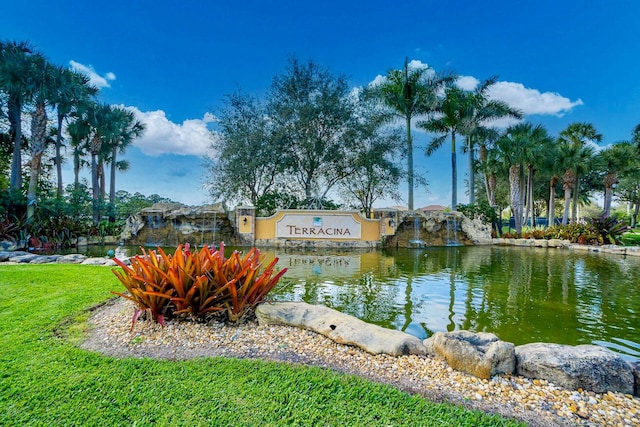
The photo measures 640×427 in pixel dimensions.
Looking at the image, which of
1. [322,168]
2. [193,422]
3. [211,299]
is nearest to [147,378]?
[193,422]

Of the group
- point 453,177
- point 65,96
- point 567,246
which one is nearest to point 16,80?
point 65,96

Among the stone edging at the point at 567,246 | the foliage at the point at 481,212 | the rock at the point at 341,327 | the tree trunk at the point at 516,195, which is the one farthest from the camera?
the tree trunk at the point at 516,195

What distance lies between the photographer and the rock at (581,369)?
2.43m

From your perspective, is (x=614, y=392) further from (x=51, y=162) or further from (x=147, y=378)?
(x=51, y=162)

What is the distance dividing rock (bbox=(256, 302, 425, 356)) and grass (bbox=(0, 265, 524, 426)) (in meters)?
0.62

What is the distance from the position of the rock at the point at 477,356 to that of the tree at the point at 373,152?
16658 millimetres

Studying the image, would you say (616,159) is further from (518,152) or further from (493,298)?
(493,298)

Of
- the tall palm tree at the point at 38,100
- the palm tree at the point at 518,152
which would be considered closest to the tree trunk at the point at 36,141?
the tall palm tree at the point at 38,100

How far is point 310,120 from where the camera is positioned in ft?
60.6

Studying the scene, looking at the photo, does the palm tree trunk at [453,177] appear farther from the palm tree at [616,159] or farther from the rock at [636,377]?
the rock at [636,377]

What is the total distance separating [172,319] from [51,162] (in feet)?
86.0

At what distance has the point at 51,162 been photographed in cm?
2281

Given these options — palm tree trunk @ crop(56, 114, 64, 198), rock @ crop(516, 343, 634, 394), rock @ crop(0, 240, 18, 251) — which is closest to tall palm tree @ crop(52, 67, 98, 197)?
palm tree trunk @ crop(56, 114, 64, 198)

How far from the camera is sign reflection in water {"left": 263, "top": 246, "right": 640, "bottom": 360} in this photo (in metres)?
4.15
